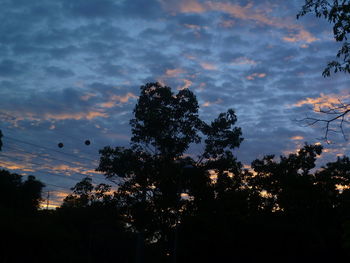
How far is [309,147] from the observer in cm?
3534

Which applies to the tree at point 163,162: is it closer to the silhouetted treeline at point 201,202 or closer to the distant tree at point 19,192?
the silhouetted treeline at point 201,202

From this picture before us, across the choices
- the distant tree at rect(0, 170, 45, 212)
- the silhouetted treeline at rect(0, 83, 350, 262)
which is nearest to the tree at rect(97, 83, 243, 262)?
the silhouetted treeline at rect(0, 83, 350, 262)

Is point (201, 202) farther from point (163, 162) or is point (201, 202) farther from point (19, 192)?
point (19, 192)

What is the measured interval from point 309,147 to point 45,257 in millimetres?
26064

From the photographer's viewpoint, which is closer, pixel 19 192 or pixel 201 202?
pixel 201 202

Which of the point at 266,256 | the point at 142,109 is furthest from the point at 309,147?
the point at 142,109

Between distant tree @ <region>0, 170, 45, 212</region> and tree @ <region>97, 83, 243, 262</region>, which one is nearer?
tree @ <region>97, 83, 243, 262</region>

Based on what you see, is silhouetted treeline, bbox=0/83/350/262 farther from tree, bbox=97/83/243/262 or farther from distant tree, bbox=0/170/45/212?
distant tree, bbox=0/170/45/212

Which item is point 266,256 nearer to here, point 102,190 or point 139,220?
point 139,220

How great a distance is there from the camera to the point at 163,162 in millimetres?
30250

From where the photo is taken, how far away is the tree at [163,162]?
29156mm

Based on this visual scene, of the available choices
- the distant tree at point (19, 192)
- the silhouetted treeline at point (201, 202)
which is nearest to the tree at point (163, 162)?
the silhouetted treeline at point (201, 202)

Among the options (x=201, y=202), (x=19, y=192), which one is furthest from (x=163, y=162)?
(x=19, y=192)

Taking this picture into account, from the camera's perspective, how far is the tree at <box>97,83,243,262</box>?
2916 cm
